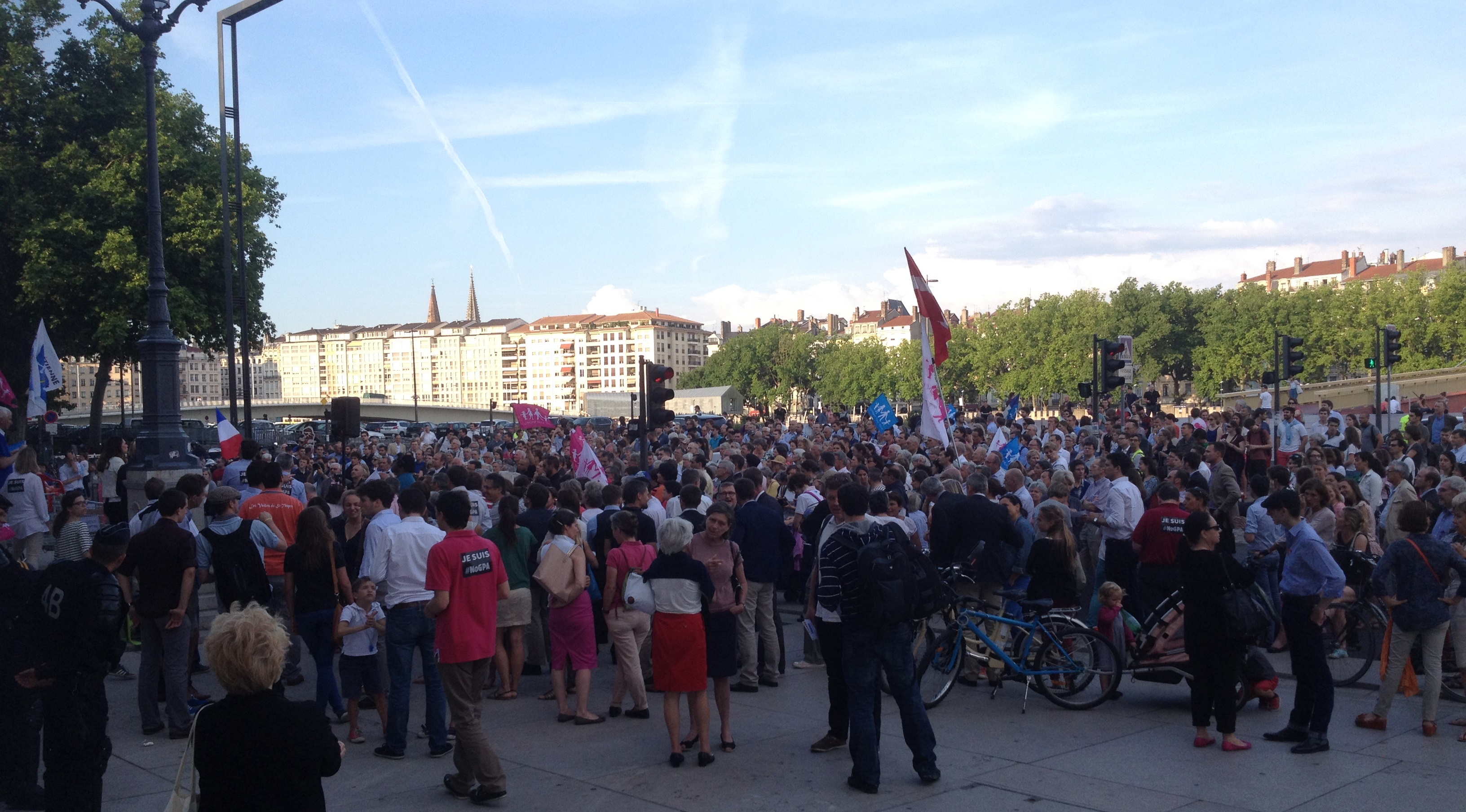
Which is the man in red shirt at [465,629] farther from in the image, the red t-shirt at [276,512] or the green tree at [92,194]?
the green tree at [92,194]

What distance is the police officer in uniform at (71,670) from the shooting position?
5.36 metres

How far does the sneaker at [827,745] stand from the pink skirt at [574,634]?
178 cm

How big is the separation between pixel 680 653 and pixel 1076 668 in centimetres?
309

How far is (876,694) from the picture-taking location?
6.41 m

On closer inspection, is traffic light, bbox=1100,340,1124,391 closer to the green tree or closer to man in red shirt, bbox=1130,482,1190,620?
man in red shirt, bbox=1130,482,1190,620

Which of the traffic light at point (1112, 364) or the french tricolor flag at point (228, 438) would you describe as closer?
the french tricolor flag at point (228, 438)

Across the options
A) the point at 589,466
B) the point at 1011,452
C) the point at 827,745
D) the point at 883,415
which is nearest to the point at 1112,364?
the point at 1011,452

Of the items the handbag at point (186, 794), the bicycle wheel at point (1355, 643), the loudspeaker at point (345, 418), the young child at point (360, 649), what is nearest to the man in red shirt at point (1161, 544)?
the bicycle wheel at point (1355, 643)

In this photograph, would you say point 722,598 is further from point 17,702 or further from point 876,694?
point 17,702

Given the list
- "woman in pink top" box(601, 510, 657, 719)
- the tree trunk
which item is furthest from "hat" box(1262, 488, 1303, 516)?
the tree trunk

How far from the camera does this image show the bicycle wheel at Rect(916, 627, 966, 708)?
814 cm

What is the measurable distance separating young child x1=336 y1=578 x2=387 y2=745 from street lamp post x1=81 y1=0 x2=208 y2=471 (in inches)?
272

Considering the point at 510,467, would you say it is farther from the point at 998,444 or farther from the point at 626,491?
the point at 626,491

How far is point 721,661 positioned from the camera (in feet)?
23.3
